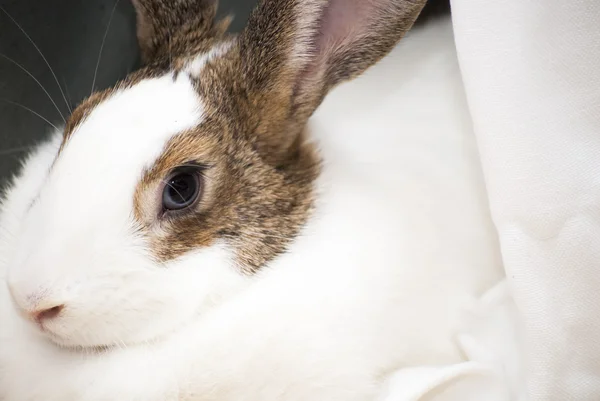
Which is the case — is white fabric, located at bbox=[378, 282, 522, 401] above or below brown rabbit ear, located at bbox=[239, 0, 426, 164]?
below

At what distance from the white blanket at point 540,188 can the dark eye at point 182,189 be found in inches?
A: 16.6

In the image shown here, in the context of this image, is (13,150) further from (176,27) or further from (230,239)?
(230,239)

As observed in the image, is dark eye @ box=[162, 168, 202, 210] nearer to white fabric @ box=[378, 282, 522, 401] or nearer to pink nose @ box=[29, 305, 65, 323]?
pink nose @ box=[29, 305, 65, 323]

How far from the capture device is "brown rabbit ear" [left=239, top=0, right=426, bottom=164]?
106 centimetres

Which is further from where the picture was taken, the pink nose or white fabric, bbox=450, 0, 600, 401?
white fabric, bbox=450, 0, 600, 401

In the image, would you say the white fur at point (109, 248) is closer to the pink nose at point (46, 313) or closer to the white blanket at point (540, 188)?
the pink nose at point (46, 313)

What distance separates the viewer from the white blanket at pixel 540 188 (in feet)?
3.51

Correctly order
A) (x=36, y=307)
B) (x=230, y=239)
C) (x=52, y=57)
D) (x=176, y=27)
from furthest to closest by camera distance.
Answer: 1. (x=52, y=57)
2. (x=176, y=27)
3. (x=230, y=239)
4. (x=36, y=307)

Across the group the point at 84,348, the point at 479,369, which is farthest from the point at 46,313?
the point at 479,369

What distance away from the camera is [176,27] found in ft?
3.95

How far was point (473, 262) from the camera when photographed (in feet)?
4.01

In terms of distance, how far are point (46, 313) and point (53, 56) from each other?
2.42ft

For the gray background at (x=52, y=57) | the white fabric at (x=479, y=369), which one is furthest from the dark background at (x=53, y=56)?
the white fabric at (x=479, y=369)

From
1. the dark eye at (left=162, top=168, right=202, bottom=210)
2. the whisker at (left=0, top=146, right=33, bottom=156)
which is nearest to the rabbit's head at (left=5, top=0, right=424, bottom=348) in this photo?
the dark eye at (left=162, top=168, right=202, bottom=210)
